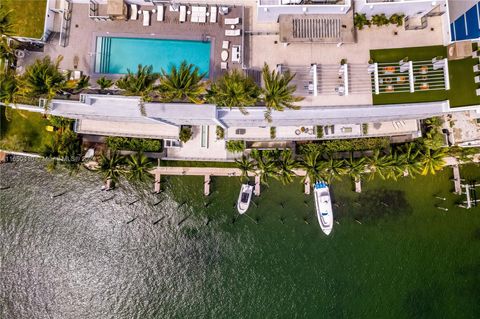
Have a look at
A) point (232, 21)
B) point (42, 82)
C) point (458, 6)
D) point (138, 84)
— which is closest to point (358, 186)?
point (458, 6)

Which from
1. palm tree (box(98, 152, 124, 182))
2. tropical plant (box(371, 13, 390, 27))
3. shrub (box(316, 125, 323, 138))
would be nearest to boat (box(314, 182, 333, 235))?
shrub (box(316, 125, 323, 138))

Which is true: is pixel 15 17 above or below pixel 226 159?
above

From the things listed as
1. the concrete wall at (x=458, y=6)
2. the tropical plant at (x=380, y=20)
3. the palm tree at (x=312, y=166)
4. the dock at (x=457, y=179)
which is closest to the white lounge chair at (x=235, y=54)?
the tropical plant at (x=380, y=20)

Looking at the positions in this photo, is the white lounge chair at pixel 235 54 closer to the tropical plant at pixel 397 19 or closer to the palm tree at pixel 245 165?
the palm tree at pixel 245 165

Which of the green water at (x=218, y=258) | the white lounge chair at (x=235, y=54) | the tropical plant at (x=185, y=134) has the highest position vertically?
the white lounge chair at (x=235, y=54)

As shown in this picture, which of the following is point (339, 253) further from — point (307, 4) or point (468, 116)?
point (307, 4)

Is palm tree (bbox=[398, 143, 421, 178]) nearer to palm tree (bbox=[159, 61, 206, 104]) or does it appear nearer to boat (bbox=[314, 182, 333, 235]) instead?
boat (bbox=[314, 182, 333, 235])

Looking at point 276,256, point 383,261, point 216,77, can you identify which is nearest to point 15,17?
point 216,77
